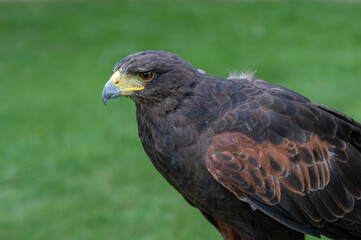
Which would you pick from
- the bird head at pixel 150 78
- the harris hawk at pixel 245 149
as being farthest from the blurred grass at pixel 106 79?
the bird head at pixel 150 78

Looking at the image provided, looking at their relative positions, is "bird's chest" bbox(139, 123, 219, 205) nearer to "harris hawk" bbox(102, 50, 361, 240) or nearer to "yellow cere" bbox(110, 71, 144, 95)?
"harris hawk" bbox(102, 50, 361, 240)

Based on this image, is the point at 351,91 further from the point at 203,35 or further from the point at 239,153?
the point at 239,153

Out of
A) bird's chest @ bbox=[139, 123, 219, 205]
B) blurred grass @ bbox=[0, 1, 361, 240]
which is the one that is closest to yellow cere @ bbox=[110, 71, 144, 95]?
bird's chest @ bbox=[139, 123, 219, 205]

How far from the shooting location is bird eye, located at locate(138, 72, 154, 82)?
12.6ft

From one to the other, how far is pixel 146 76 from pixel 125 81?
150 millimetres

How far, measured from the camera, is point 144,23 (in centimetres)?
1497

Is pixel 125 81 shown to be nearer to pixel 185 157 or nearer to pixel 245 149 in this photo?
pixel 185 157

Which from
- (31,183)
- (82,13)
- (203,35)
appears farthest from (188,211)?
(82,13)

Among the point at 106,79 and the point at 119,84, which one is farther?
the point at 106,79

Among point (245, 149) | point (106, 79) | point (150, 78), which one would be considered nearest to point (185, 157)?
point (245, 149)

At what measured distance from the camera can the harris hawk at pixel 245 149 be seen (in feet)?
12.4

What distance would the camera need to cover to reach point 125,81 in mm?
3822

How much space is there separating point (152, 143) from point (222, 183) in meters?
0.59

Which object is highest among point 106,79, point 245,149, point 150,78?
point 106,79
